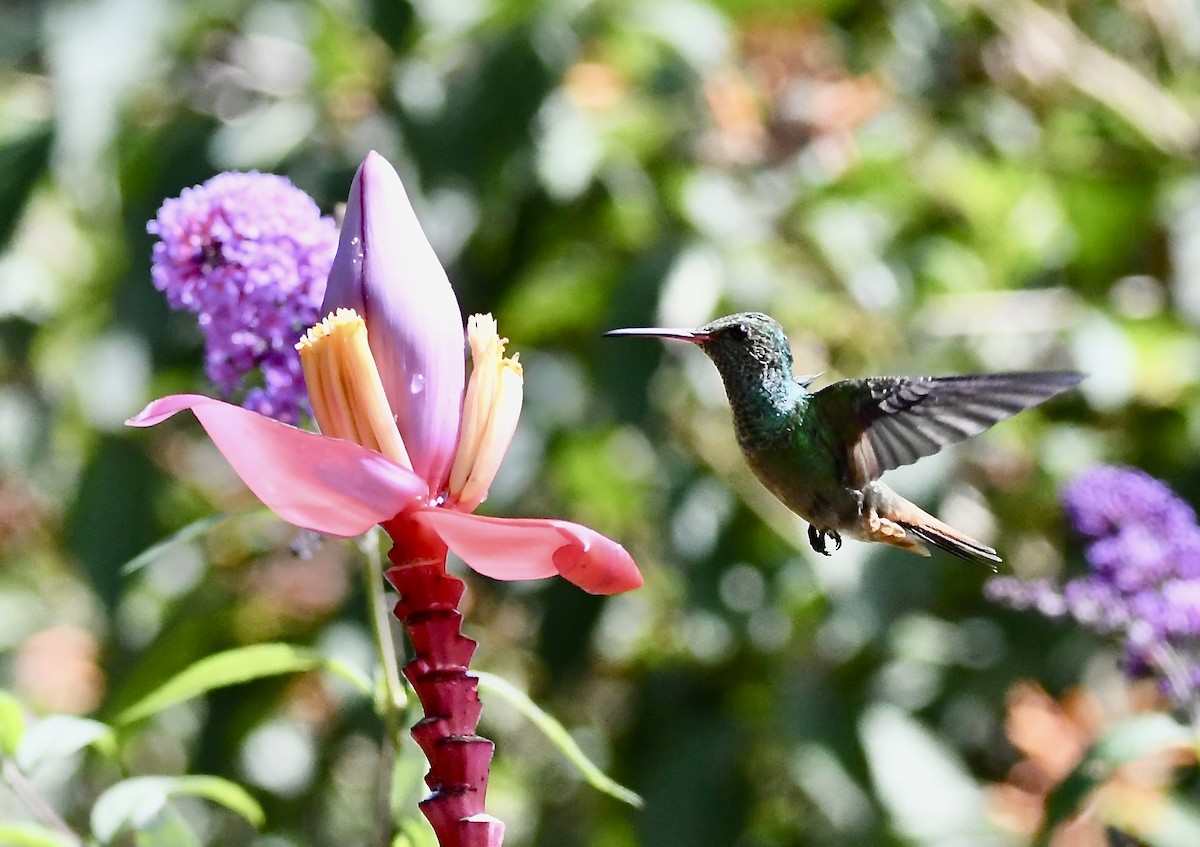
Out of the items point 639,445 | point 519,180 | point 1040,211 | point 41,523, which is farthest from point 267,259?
point 41,523

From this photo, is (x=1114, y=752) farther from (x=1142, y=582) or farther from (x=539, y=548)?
(x=539, y=548)

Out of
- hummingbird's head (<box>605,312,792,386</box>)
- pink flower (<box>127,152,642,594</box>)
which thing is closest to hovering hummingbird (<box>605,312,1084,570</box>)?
hummingbird's head (<box>605,312,792,386</box>)

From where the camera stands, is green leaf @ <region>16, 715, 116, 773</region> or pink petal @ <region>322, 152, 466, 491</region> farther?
green leaf @ <region>16, 715, 116, 773</region>

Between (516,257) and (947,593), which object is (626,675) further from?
(516,257)

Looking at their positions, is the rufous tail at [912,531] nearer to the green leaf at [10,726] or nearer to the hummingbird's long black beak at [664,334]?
the hummingbird's long black beak at [664,334]

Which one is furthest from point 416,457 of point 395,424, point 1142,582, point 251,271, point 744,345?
point 1142,582

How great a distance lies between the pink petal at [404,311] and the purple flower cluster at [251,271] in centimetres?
18

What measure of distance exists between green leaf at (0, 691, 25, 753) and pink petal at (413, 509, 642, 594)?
1.16ft

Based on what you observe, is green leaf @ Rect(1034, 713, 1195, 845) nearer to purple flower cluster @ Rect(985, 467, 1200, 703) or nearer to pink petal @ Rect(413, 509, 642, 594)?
purple flower cluster @ Rect(985, 467, 1200, 703)

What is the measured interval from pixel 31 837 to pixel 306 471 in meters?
0.33

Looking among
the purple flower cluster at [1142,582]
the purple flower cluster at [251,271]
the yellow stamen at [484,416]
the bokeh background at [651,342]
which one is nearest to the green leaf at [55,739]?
the purple flower cluster at [251,271]

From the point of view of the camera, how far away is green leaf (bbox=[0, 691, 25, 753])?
807mm

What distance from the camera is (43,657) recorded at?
2129 mm

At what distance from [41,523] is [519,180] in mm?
1018
